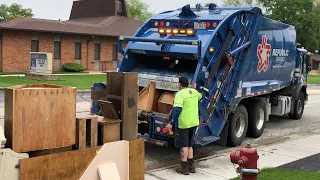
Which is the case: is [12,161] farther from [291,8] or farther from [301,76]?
[291,8]

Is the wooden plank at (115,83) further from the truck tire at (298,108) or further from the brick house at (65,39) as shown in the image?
the brick house at (65,39)

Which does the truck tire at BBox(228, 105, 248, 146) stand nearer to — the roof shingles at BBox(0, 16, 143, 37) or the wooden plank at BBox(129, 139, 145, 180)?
the wooden plank at BBox(129, 139, 145, 180)

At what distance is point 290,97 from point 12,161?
989 centimetres

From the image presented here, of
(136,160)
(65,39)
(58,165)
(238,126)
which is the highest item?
(65,39)

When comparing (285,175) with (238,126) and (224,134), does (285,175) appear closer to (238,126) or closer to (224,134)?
(224,134)

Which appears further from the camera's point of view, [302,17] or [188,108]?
[302,17]

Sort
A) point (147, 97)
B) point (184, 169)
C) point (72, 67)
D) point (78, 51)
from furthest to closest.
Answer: point (78, 51) < point (72, 67) < point (147, 97) < point (184, 169)

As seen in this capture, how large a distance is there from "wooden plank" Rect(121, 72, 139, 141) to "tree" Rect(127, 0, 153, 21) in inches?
2632

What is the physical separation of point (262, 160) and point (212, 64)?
2.04 m

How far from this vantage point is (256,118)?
10.2 m

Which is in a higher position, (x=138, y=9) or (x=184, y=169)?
(x=138, y=9)

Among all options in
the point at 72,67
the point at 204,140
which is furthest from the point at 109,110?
the point at 72,67

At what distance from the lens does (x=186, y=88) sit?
7.09 metres

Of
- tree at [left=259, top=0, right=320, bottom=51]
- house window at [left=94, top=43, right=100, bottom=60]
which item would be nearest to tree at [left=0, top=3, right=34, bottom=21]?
tree at [left=259, top=0, right=320, bottom=51]
